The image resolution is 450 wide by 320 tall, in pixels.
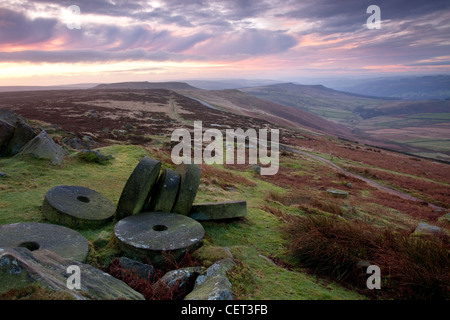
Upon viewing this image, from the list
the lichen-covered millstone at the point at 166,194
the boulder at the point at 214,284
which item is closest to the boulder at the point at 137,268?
the boulder at the point at 214,284

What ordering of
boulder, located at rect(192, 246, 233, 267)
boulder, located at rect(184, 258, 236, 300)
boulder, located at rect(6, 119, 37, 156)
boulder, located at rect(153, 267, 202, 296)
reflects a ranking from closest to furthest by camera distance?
1. boulder, located at rect(184, 258, 236, 300)
2. boulder, located at rect(153, 267, 202, 296)
3. boulder, located at rect(192, 246, 233, 267)
4. boulder, located at rect(6, 119, 37, 156)

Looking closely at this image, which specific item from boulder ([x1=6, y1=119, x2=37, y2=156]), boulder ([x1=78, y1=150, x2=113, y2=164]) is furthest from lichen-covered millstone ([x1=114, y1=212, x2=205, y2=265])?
boulder ([x1=6, y1=119, x2=37, y2=156])

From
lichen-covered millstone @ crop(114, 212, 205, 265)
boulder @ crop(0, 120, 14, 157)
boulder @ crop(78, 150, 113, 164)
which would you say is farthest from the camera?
boulder @ crop(78, 150, 113, 164)

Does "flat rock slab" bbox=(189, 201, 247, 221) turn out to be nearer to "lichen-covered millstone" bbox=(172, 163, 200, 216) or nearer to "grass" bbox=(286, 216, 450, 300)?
"lichen-covered millstone" bbox=(172, 163, 200, 216)

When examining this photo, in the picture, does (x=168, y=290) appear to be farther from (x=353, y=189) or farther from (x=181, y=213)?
(x=353, y=189)

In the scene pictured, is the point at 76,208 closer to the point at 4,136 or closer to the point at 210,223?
the point at 210,223

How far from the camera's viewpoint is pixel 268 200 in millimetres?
14945

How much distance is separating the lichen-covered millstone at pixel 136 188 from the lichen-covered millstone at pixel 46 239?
1.58 metres

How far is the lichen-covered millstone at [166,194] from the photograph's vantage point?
864 cm

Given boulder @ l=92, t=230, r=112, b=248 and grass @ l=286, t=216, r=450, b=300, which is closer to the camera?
grass @ l=286, t=216, r=450, b=300

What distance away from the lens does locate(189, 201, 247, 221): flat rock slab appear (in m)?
9.41

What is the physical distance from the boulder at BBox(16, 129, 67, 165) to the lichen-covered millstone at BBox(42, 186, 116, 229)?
15.8ft

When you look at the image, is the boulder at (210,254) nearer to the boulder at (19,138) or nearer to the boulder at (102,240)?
the boulder at (102,240)
